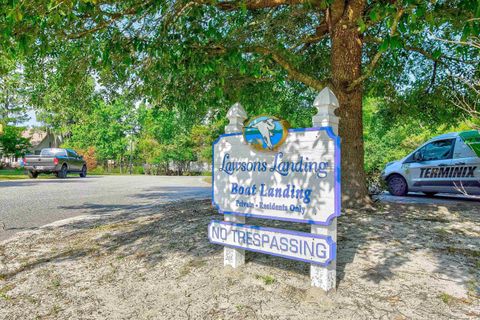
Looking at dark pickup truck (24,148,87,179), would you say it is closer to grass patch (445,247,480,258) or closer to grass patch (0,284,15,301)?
grass patch (0,284,15,301)

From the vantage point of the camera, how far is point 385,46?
13.4 ft

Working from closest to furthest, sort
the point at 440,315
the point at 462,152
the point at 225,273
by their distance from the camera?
1. the point at 440,315
2. the point at 225,273
3. the point at 462,152

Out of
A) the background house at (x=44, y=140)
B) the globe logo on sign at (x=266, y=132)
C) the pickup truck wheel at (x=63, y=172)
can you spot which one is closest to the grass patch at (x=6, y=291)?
the globe logo on sign at (x=266, y=132)

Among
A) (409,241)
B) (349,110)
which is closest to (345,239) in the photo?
(409,241)

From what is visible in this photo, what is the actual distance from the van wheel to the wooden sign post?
8.77 m

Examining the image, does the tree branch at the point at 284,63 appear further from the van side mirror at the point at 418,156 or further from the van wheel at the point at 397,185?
the van wheel at the point at 397,185

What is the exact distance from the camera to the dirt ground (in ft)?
9.78

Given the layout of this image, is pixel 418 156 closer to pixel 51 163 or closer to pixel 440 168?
pixel 440 168

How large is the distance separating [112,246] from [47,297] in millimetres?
1509

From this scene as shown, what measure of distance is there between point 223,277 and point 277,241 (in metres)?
0.69

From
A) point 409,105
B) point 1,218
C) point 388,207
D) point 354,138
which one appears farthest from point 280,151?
point 409,105

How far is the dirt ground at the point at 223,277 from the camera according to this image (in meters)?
2.98

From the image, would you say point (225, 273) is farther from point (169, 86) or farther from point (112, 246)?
point (169, 86)

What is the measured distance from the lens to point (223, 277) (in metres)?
3.62
